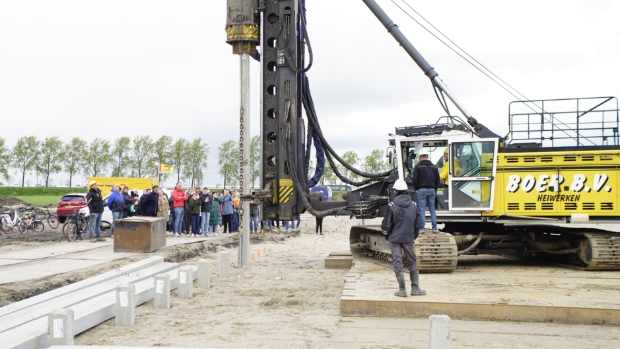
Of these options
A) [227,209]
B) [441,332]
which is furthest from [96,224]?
[441,332]

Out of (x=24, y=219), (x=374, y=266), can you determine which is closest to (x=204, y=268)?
(x=374, y=266)

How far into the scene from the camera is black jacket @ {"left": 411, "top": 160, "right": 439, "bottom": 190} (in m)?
11.8

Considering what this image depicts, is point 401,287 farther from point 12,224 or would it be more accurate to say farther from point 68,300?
point 12,224

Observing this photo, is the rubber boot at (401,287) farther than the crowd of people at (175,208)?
No

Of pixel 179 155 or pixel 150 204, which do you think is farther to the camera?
pixel 179 155

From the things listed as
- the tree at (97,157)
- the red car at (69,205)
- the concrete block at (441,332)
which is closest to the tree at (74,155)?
the tree at (97,157)

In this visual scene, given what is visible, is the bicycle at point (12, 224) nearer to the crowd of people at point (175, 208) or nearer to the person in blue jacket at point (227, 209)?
the crowd of people at point (175, 208)

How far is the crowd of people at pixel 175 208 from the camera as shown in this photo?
18.3 m

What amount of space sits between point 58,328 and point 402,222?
5169mm

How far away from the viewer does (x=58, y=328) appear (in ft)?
22.9

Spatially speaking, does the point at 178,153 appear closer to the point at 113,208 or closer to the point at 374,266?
the point at 113,208

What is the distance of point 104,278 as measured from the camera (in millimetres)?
10977

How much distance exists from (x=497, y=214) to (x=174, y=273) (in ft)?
22.7

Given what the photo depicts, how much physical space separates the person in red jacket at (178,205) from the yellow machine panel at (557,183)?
1178cm
